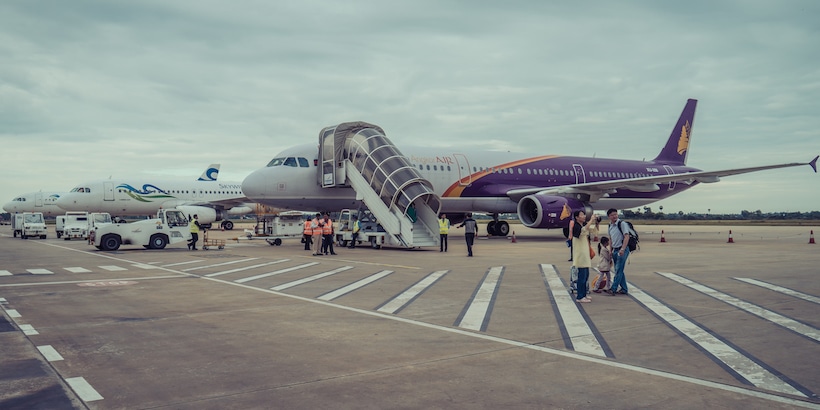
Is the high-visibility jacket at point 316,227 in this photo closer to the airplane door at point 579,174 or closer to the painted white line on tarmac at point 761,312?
the painted white line on tarmac at point 761,312

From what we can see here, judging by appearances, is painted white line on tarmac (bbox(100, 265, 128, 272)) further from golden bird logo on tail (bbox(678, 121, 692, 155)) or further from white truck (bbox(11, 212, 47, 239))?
golden bird logo on tail (bbox(678, 121, 692, 155))

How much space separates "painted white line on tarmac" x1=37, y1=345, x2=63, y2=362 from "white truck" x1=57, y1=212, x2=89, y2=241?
1232 inches

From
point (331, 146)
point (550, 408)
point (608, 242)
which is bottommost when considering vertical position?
point (550, 408)

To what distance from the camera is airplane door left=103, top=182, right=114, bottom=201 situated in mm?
43219

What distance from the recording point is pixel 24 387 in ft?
18.0

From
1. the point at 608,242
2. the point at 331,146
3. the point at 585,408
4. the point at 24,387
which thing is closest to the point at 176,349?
the point at 24,387

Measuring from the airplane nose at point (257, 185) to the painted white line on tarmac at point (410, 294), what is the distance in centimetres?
1293

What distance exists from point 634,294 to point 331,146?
1752 centimetres

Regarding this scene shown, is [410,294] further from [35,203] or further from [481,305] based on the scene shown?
[35,203]

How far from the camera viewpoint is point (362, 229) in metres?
26.1

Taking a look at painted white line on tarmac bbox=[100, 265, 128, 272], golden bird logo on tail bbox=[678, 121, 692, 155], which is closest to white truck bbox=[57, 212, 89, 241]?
painted white line on tarmac bbox=[100, 265, 128, 272]

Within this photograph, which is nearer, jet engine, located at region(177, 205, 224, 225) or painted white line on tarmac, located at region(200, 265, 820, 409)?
painted white line on tarmac, located at region(200, 265, 820, 409)

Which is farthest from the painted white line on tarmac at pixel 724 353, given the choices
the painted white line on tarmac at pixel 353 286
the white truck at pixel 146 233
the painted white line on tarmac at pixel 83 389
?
the white truck at pixel 146 233

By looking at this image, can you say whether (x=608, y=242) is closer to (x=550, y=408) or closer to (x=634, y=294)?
(x=634, y=294)
